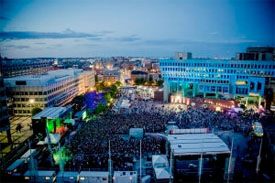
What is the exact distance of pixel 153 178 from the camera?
1505cm

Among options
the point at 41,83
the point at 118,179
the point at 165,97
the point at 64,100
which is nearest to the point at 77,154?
the point at 118,179

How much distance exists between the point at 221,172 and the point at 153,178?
19.0ft

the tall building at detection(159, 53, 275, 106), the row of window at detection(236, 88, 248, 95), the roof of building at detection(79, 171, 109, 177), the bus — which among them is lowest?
the roof of building at detection(79, 171, 109, 177)

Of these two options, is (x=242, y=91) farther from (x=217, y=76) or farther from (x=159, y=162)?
(x=159, y=162)

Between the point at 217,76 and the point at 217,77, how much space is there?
0.23 meters

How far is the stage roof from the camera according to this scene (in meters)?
15.9

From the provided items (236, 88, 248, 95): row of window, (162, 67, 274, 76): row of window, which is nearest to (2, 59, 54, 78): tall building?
(162, 67, 274, 76): row of window

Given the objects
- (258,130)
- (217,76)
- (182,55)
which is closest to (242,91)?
(217,76)

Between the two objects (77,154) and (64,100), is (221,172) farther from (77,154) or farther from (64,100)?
(64,100)

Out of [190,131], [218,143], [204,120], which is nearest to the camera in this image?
[218,143]

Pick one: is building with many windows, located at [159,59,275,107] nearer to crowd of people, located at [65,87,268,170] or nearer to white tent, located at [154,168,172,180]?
crowd of people, located at [65,87,268,170]

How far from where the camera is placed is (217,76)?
4269cm

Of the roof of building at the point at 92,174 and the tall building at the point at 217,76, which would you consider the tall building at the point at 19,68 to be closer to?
the tall building at the point at 217,76

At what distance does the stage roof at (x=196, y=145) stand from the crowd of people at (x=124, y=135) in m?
2.52
